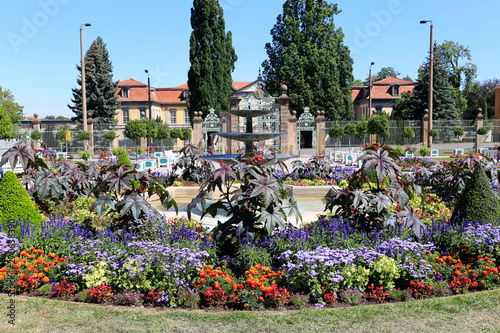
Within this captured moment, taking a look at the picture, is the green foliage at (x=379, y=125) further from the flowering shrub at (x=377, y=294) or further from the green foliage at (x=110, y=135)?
the flowering shrub at (x=377, y=294)

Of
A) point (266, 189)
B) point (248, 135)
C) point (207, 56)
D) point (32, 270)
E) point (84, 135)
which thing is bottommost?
point (32, 270)

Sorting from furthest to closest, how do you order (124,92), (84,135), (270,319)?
(124,92) → (84,135) → (270,319)

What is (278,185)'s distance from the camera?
4809 mm

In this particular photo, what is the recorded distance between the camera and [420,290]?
172 inches

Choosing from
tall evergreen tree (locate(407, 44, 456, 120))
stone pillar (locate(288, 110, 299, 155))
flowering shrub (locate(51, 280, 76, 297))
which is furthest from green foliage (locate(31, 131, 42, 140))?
tall evergreen tree (locate(407, 44, 456, 120))

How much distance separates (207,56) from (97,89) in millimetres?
12289

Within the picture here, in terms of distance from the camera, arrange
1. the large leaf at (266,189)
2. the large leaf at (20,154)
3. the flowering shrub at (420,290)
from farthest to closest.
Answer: the large leaf at (20,154) → the large leaf at (266,189) → the flowering shrub at (420,290)

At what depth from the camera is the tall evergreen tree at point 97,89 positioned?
128 feet

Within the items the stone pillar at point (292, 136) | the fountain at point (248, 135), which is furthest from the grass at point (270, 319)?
the stone pillar at point (292, 136)

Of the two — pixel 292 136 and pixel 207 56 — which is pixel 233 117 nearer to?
pixel 292 136

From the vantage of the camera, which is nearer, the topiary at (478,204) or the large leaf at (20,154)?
the topiary at (478,204)

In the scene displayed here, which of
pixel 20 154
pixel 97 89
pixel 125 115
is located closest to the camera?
pixel 20 154

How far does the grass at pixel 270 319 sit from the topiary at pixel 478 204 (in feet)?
5.31

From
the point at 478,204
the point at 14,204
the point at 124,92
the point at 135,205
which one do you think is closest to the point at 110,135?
the point at 124,92
